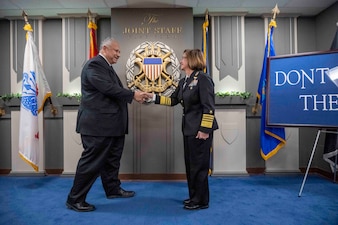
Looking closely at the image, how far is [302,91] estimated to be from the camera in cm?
258

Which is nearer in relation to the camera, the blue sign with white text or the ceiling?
the blue sign with white text

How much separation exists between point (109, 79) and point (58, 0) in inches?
67.9

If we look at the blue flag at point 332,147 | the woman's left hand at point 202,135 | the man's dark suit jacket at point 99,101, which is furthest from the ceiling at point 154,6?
the woman's left hand at point 202,135

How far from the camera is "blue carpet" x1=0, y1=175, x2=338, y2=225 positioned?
1.95m

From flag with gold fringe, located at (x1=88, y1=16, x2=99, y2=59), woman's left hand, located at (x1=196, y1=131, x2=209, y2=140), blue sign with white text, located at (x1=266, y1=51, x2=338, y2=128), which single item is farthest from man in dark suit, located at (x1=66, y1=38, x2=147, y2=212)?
blue sign with white text, located at (x1=266, y1=51, x2=338, y2=128)

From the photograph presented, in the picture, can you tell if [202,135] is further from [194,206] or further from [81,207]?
[81,207]

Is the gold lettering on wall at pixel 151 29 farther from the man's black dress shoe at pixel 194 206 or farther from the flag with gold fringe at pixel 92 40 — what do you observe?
the man's black dress shoe at pixel 194 206

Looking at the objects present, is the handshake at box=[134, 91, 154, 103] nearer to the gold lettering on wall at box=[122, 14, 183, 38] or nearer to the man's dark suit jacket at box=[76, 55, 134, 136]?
the man's dark suit jacket at box=[76, 55, 134, 136]

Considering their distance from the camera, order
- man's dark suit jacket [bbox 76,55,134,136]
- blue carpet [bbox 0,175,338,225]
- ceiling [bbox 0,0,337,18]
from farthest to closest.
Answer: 1. ceiling [bbox 0,0,337,18]
2. man's dark suit jacket [bbox 76,55,134,136]
3. blue carpet [bbox 0,175,338,225]

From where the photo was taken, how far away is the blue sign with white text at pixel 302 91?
242cm

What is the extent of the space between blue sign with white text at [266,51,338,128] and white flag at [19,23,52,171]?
9.41 feet

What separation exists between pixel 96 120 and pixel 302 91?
2.07m

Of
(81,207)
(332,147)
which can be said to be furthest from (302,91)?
(81,207)

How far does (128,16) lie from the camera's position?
11.2 ft
